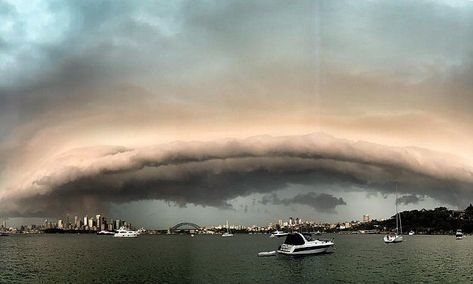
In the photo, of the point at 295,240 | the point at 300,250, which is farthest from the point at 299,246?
the point at 295,240

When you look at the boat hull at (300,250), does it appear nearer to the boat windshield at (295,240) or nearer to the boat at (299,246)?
the boat at (299,246)

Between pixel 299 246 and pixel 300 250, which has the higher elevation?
pixel 299 246

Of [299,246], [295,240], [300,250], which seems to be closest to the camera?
[299,246]

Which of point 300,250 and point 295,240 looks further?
point 295,240

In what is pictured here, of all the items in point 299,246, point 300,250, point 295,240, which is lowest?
point 300,250

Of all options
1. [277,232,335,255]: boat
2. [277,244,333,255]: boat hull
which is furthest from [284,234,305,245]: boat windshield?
[277,244,333,255]: boat hull

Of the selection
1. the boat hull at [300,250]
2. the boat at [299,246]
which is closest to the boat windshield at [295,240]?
the boat at [299,246]

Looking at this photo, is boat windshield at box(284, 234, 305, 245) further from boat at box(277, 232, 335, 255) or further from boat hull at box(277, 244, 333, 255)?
boat hull at box(277, 244, 333, 255)

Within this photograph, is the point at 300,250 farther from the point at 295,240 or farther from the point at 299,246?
the point at 295,240

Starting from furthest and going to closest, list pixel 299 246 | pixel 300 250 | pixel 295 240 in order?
pixel 295 240 < pixel 300 250 < pixel 299 246

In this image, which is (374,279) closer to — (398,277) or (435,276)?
(398,277)

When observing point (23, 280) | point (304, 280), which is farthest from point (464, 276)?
point (23, 280)
